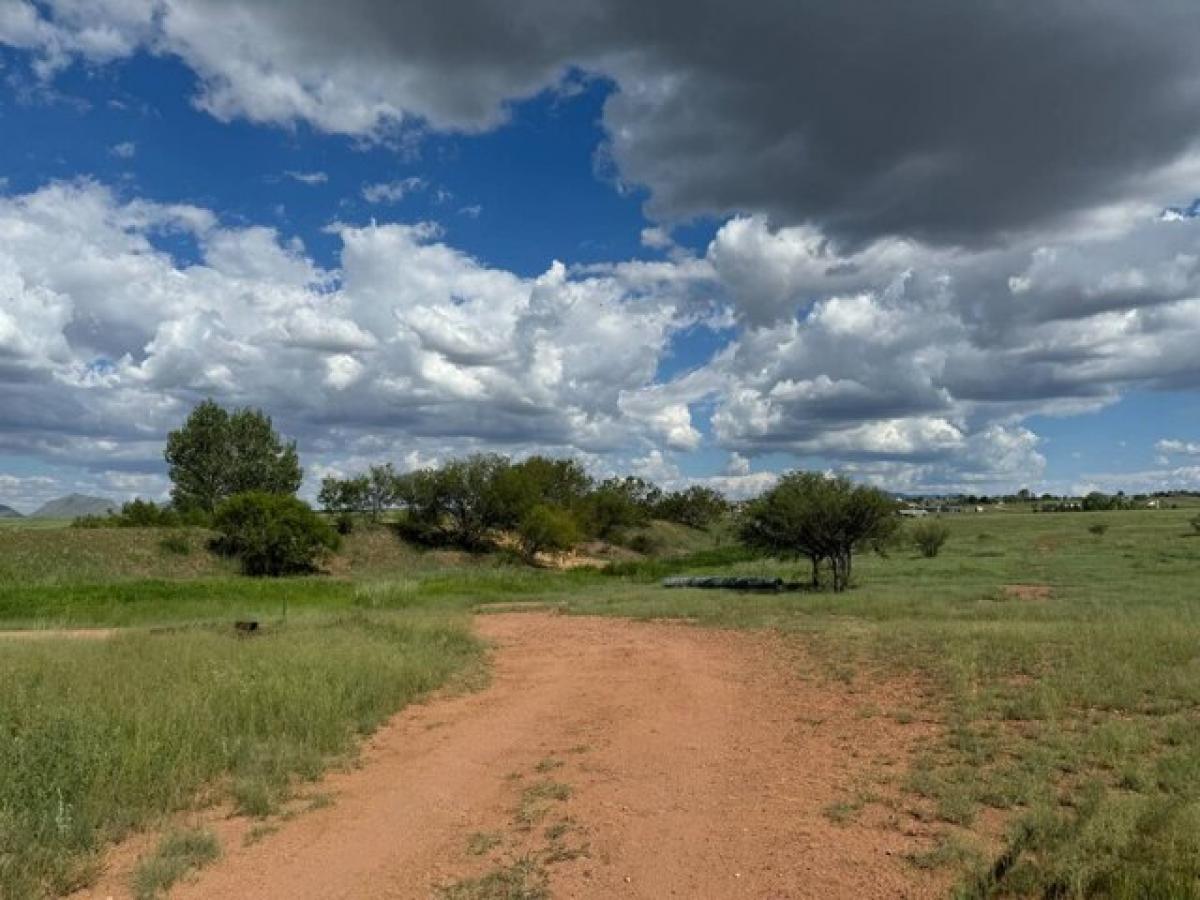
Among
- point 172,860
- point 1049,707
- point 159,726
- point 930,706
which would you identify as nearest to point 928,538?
point 930,706

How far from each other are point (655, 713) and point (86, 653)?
10.2m

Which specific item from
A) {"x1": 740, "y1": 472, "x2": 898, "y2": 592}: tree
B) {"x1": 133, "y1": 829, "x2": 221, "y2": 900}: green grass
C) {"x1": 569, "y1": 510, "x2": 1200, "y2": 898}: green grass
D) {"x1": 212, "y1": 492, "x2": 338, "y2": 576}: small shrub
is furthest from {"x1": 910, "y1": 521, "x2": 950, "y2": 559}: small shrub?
{"x1": 133, "y1": 829, "x2": 221, "y2": 900}: green grass

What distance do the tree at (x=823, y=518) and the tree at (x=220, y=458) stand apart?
59254 mm

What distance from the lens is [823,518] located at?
32969mm

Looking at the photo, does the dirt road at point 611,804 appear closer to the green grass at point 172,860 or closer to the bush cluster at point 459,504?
the green grass at point 172,860

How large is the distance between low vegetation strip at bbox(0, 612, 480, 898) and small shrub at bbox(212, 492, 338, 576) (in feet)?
132

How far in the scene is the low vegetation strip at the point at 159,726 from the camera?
7.21 metres

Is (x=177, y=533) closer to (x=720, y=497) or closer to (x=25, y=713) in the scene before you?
(x=25, y=713)

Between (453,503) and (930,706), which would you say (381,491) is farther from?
(930,706)

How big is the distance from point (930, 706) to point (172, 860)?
30.3 ft

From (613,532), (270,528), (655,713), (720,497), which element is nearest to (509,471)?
(613,532)

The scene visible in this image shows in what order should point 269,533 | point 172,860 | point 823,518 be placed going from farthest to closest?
point 269,533 < point 823,518 < point 172,860

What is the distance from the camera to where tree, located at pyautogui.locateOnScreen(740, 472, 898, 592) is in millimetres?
32719

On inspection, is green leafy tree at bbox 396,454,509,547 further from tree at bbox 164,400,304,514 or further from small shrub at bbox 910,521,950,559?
small shrub at bbox 910,521,950,559
